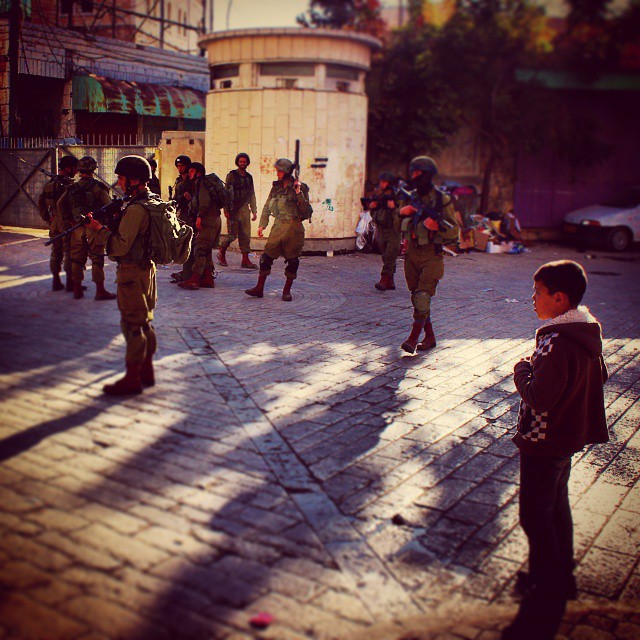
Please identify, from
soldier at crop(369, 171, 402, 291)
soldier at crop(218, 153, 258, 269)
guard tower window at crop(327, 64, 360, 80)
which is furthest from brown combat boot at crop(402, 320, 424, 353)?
guard tower window at crop(327, 64, 360, 80)

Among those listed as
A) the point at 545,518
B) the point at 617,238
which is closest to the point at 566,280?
the point at 545,518

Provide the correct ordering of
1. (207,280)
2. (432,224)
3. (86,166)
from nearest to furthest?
(432,224) → (86,166) → (207,280)

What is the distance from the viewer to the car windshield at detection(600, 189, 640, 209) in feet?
66.8

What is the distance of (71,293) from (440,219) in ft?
16.9

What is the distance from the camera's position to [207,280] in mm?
10922

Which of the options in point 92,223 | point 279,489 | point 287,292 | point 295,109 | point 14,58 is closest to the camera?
point 279,489

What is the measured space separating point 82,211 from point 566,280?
7101 mm

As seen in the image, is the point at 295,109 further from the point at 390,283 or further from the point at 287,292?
the point at 287,292

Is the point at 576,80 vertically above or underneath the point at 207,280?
above

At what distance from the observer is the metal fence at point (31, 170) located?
16531 mm

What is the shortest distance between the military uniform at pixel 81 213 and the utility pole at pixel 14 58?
10.7m

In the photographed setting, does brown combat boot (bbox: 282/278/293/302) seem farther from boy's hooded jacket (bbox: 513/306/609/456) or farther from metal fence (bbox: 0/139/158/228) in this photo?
metal fence (bbox: 0/139/158/228)

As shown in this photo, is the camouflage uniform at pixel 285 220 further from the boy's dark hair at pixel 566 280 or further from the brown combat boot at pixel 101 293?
the boy's dark hair at pixel 566 280

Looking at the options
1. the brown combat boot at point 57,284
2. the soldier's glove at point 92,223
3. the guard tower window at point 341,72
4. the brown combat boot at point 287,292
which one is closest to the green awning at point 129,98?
the guard tower window at point 341,72
